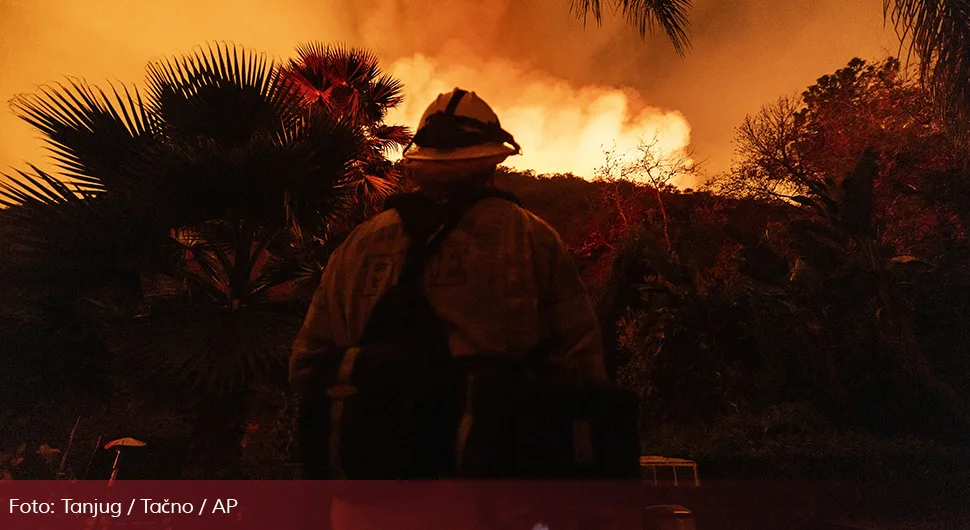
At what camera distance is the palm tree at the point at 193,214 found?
10.0ft

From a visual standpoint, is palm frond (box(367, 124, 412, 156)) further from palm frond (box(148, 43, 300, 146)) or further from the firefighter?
the firefighter

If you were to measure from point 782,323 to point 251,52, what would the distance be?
192 inches

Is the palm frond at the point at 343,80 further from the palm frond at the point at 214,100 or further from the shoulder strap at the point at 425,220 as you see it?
the shoulder strap at the point at 425,220

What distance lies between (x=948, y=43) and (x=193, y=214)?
4.00 metres

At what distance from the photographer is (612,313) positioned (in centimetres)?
776

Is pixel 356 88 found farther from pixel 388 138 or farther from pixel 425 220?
pixel 425 220

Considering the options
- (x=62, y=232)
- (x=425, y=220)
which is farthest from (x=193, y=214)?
(x=425, y=220)

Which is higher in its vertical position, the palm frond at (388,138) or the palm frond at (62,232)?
the palm frond at (388,138)

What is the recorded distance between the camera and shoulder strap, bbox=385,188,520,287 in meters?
1.31

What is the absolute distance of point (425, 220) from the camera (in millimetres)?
1341

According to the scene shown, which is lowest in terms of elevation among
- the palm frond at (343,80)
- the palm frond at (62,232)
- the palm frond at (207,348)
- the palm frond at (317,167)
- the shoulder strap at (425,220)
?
the palm frond at (207,348)

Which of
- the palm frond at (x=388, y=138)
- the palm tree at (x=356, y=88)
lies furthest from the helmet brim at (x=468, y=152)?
the palm frond at (x=388, y=138)

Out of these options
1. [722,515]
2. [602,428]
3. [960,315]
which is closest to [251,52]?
[602,428]

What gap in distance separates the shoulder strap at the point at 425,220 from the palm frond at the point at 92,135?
2683 mm
